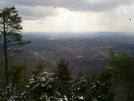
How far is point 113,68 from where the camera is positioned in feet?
31.4

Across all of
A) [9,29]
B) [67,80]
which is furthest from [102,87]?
[9,29]

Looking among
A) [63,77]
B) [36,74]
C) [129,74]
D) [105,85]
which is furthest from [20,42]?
[129,74]

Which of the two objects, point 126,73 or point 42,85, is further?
point 126,73

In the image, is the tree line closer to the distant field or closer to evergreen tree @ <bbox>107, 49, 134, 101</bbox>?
evergreen tree @ <bbox>107, 49, 134, 101</bbox>

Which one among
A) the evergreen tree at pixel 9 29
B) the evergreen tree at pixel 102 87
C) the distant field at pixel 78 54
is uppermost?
the evergreen tree at pixel 9 29

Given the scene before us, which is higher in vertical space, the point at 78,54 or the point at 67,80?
the point at 67,80

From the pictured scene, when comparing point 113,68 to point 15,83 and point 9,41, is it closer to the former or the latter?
point 15,83

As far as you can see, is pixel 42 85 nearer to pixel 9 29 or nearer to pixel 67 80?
pixel 67 80

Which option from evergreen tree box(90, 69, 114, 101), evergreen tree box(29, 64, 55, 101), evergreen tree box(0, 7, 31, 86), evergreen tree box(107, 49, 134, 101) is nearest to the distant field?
evergreen tree box(0, 7, 31, 86)

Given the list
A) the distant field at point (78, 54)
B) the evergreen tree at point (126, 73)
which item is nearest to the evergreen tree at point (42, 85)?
the evergreen tree at point (126, 73)

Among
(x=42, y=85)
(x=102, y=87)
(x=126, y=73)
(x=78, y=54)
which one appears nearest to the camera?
(x=42, y=85)

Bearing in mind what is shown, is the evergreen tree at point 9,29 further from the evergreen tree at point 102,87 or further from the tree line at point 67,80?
the evergreen tree at point 102,87

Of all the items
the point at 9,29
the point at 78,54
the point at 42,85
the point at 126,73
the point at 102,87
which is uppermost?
the point at 9,29

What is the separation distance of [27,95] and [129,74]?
25.4 feet
